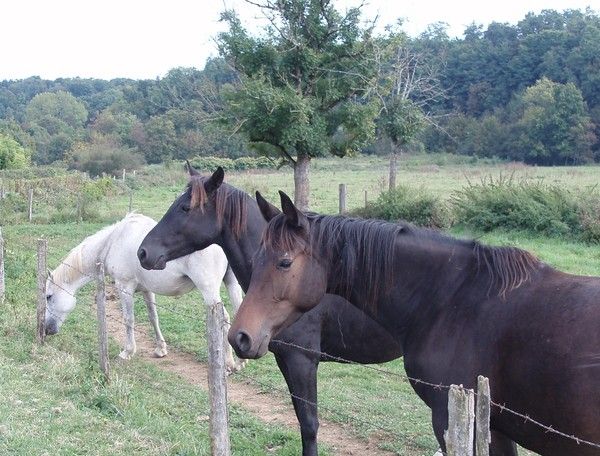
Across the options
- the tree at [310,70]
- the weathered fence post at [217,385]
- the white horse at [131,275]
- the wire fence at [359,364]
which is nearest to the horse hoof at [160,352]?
the white horse at [131,275]

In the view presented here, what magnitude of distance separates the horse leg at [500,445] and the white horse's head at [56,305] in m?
6.17

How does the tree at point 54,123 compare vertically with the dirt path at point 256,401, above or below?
above

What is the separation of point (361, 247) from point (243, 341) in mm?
860

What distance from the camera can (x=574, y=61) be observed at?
62.6m

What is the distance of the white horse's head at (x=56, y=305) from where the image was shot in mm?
8086

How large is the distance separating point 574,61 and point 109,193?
51287mm

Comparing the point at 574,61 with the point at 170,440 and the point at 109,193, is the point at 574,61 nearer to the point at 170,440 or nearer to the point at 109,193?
the point at 109,193

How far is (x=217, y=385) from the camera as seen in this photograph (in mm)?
4293

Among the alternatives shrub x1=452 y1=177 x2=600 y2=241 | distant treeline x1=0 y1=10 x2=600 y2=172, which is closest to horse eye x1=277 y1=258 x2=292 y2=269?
shrub x1=452 y1=177 x2=600 y2=241

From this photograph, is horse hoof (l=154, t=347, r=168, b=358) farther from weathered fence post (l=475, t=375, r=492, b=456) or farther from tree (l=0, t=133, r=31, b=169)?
tree (l=0, t=133, r=31, b=169)

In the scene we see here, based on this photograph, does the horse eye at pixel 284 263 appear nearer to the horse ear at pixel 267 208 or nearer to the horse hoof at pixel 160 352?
the horse ear at pixel 267 208

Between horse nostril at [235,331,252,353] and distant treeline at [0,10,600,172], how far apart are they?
4118 cm

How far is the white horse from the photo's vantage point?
7.41 m

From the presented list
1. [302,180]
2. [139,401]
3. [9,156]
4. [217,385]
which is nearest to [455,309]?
[217,385]
